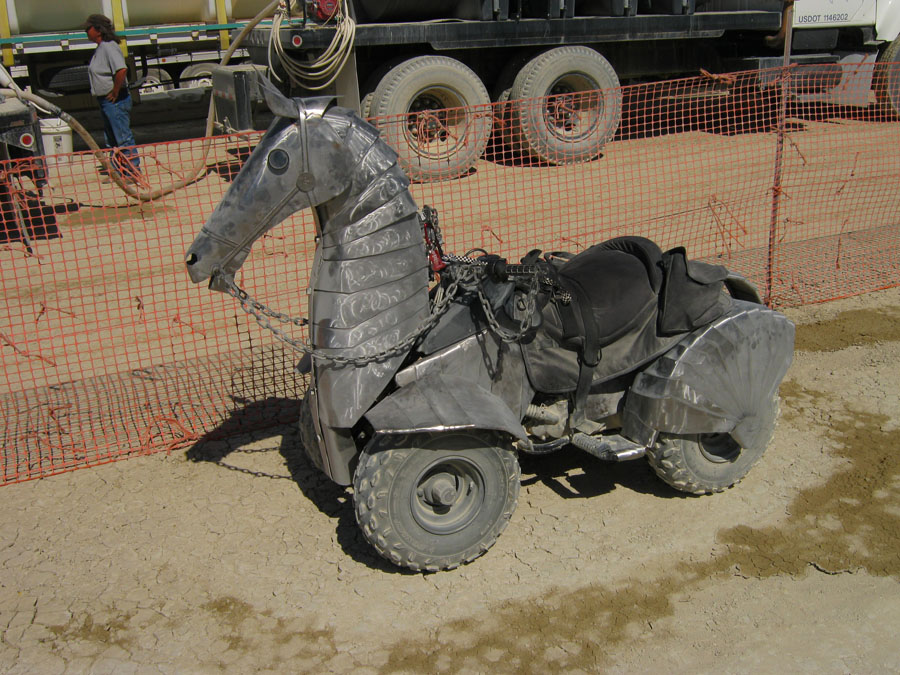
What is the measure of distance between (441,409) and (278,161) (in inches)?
47.4

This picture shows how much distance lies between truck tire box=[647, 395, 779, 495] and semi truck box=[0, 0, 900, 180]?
5124 millimetres

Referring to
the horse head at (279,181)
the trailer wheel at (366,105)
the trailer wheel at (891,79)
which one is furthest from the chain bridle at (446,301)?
the trailer wheel at (891,79)

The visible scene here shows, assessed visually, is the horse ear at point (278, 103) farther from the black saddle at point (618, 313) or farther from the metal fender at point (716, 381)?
the metal fender at point (716, 381)

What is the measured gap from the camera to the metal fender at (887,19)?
13.1 metres

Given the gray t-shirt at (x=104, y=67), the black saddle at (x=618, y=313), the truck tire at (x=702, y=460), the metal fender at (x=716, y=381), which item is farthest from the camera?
the gray t-shirt at (x=104, y=67)

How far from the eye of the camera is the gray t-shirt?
1123cm

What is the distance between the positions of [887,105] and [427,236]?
39.8 ft

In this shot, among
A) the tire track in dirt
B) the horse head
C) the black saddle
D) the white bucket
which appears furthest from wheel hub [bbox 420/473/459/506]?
the white bucket

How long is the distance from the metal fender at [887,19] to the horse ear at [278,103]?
1298 centimetres

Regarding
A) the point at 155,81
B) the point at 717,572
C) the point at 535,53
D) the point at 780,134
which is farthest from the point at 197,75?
the point at 717,572

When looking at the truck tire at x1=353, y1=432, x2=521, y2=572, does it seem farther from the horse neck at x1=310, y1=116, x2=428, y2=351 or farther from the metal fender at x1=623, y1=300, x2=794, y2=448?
the metal fender at x1=623, y1=300, x2=794, y2=448

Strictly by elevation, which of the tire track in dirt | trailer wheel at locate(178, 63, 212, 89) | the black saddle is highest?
trailer wheel at locate(178, 63, 212, 89)

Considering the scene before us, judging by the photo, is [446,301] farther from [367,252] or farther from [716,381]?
[716,381]

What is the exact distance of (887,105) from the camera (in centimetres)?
1316
